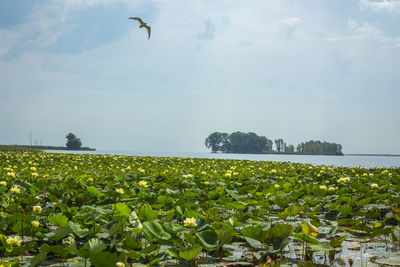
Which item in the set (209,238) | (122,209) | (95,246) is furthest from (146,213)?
(95,246)

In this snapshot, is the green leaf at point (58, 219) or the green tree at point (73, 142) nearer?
the green leaf at point (58, 219)

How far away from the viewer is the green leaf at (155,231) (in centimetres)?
224

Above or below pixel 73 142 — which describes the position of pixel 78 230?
below

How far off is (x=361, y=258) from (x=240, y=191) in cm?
272

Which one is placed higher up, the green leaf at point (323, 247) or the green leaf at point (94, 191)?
the green leaf at point (94, 191)

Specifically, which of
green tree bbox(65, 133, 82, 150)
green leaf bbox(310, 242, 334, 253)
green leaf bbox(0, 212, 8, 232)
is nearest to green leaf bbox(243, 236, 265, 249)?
green leaf bbox(310, 242, 334, 253)

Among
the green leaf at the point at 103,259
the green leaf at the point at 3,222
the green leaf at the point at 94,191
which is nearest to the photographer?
the green leaf at the point at 103,259

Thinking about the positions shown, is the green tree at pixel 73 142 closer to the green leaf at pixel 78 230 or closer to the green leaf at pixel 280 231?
the green leaf at pixel 78 230

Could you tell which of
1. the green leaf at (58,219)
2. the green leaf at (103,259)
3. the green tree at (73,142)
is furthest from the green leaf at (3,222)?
the green tree at (73,142)

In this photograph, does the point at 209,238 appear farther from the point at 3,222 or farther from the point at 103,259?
the point at 3,222

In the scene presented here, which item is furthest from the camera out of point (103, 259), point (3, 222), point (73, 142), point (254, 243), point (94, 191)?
point (73, 142)

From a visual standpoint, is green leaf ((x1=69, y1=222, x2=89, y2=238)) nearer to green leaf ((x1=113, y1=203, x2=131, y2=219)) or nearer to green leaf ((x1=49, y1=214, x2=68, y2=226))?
green leaf ((x1=49, y1=214, x2=68, y2=226))

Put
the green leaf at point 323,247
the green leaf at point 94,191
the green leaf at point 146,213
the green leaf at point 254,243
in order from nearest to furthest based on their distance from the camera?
the green leaf at point 323,247 < the green leaf at point 254,243 < the green leaf at point 146,213 < the green leaf at point 94,191

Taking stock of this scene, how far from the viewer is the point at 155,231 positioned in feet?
7.46
